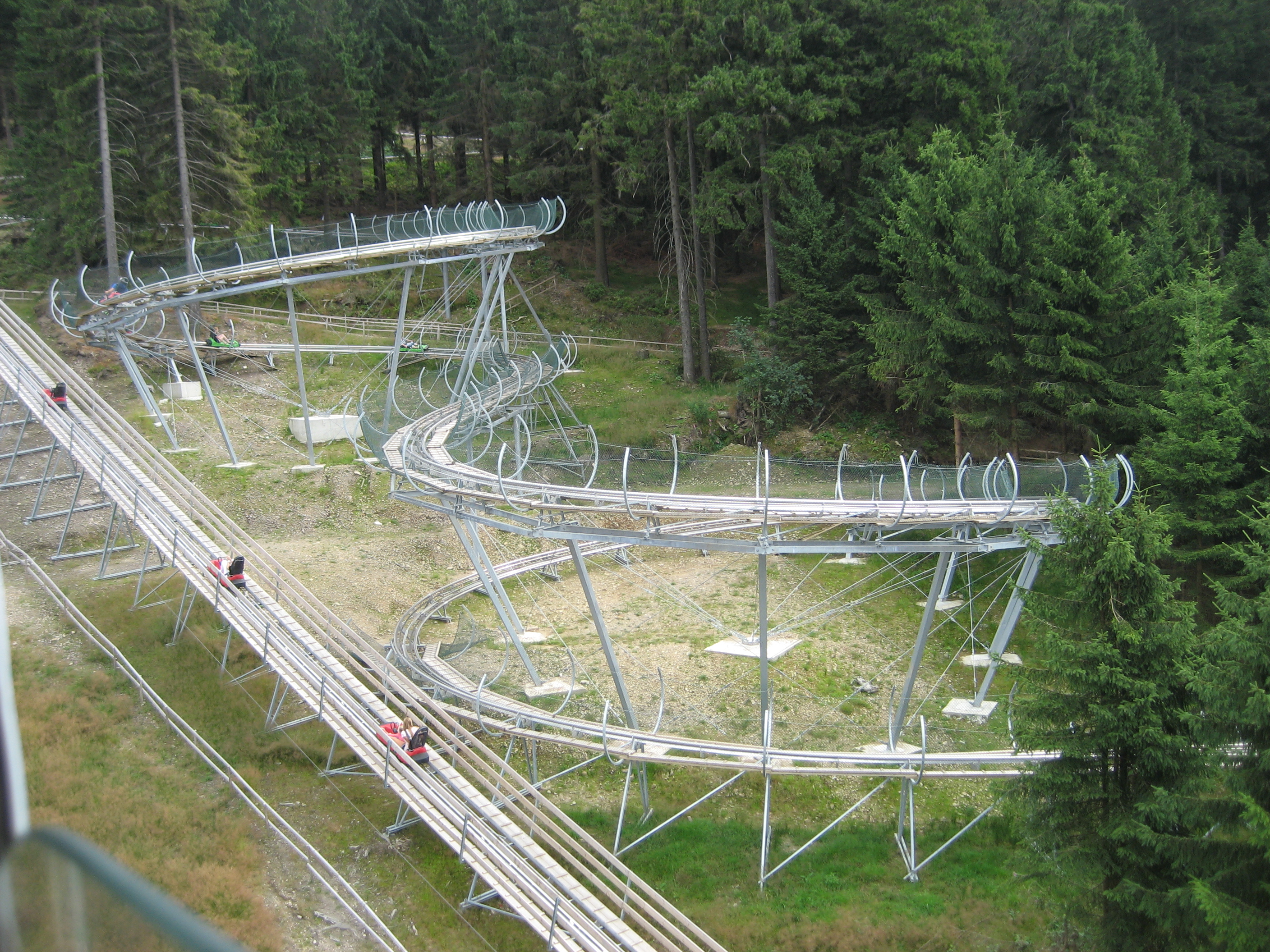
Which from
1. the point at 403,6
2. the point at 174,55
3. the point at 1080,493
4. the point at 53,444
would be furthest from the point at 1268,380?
the point at 403,6

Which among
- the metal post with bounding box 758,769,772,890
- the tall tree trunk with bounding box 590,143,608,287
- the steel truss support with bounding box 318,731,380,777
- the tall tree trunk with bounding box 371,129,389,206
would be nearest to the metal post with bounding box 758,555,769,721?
the metal post with bounding box 758,769,772,890

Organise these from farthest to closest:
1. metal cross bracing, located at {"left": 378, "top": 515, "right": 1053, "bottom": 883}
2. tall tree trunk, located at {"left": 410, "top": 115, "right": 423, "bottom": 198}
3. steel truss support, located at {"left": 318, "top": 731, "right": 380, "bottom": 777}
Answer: tall tree trunk, located at {"left": 410, "top": 115, "right": 423, "bottom": 198} < steel truss support, located at {"left": 318, "top": 731, "right": 380, "bottom": 777} < metal cross bracing, located at {"left": 378, "top": 515, "right": 1053, "bottom": 883}

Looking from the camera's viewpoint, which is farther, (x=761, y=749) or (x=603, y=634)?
(x=603, y=634)

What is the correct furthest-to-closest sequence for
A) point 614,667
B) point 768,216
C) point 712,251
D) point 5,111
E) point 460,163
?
point 460,163
point 5,111
point 712,251
point 768,216
point 614,667

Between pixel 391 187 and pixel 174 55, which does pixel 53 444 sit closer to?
pixel 174 55

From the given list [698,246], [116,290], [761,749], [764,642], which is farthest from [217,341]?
[761,749]

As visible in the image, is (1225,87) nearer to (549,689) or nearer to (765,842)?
(549,689)

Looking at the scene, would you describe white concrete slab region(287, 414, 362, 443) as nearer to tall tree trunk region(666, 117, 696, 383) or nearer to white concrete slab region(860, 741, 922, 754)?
tall tree trunk region(666, 117, 696, 383)
